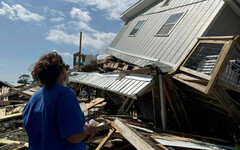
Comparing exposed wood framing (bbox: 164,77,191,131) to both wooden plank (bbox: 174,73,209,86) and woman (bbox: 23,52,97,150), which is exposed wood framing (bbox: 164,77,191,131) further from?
woman (bbox: 23,52,97,150)

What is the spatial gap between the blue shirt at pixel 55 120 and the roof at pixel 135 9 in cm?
1228

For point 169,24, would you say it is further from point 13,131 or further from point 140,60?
point 13,131

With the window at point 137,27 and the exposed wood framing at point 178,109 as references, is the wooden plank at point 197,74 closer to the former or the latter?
the exposed wood framing at point 178,109

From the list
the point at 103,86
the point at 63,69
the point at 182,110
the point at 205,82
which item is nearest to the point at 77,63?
the point at 103,86

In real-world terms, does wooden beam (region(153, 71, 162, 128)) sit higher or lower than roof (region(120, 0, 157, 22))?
lower

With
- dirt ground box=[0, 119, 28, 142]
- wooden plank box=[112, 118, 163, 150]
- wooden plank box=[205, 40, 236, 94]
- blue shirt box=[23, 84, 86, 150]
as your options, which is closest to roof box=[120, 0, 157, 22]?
wooden plank box=[205, 40, 236, 94]

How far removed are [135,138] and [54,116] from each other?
7.92 feet

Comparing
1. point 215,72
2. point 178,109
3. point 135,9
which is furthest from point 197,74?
point 135,9

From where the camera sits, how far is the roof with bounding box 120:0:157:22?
13254 millimetres

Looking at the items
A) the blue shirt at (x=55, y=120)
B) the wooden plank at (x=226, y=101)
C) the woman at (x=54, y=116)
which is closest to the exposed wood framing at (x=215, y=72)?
the wooden plank at (x=226, y=101)

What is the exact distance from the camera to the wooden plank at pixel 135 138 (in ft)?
11.5

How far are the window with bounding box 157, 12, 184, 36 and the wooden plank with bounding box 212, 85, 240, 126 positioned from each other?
4.31 metres

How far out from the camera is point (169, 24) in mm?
9078

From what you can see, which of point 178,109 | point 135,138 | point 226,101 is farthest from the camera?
point 178,109
